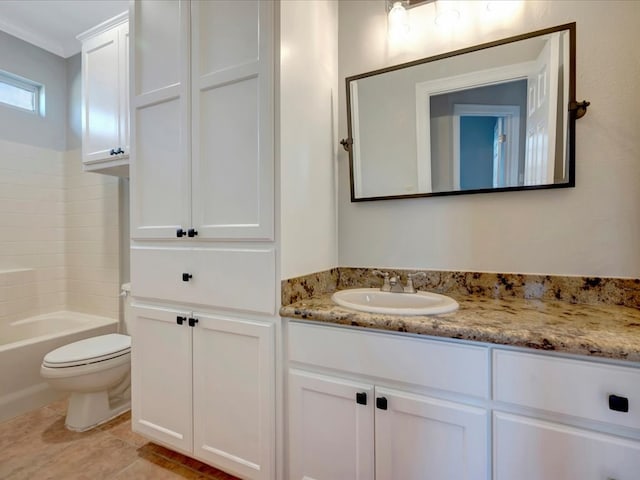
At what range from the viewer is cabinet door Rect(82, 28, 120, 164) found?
1.88 meters

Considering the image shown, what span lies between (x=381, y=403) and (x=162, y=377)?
1022 millimetres

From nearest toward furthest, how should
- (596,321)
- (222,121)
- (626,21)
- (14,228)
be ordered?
(596,321)
(626,21)
(222,121)
(14,228)

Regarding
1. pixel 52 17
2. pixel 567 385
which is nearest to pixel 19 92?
pixel 52 17

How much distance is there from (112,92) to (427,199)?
1.95m

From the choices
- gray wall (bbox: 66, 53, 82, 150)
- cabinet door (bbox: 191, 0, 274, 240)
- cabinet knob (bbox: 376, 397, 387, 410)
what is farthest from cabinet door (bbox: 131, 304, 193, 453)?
gray wall (bbox: 66, 53, 82, 150)

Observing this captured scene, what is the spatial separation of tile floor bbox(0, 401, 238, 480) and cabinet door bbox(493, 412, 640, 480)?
3.74ft

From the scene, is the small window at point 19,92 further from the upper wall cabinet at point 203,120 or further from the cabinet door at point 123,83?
the upper wall cabinet at point 203,120

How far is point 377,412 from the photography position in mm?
1022

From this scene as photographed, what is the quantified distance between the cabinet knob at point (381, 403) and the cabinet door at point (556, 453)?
1.02 ft

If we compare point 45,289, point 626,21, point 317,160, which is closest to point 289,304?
point 317,160

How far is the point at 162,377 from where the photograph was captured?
1.43 m

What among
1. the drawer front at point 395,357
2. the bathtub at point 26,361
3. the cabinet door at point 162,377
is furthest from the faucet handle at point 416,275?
the bathtub at point 26,361

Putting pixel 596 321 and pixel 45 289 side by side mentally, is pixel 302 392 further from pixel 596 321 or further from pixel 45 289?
pixel 45 289

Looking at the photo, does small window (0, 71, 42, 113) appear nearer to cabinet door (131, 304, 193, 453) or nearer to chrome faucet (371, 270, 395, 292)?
cabinet door (131, 304, 193, 453)
